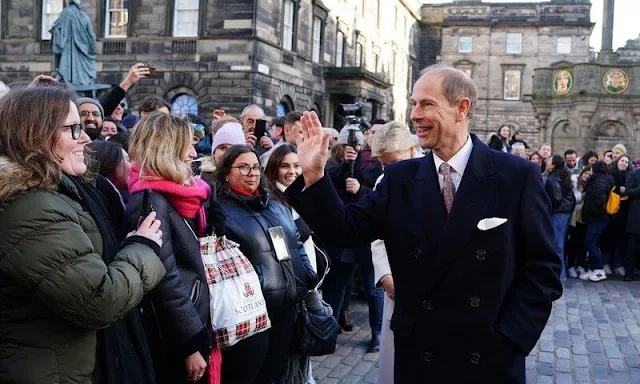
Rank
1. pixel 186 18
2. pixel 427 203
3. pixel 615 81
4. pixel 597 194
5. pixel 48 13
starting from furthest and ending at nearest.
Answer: pixel 48 13
pixel 615 81
pixel 186 18
pixel 597 194
pixel 427 203

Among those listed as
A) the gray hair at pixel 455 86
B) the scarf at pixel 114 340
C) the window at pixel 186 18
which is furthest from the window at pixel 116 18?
the gray hair at pixel 455 86

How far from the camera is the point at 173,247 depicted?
11.6 ft

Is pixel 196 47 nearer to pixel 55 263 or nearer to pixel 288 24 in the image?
pixel 288 24

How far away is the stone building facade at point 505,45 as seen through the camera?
53156 millimetres

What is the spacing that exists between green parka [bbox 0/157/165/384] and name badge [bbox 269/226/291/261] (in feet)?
5.97

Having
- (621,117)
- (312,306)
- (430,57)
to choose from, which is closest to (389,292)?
(312,306)

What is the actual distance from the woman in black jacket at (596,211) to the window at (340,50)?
2274 cm

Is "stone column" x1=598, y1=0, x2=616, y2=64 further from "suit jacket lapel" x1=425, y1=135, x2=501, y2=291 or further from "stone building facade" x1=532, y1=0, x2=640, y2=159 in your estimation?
"suit jacket lapel" x1=425, y1=135, x2=501, y2=291

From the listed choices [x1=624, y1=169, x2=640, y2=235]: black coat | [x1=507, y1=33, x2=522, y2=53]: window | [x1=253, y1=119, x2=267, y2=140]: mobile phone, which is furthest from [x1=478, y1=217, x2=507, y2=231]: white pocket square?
[x1=507, y1=33, x2=522, y2=53]: window

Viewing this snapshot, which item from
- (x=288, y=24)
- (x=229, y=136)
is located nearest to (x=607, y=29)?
(x=288, y=24)

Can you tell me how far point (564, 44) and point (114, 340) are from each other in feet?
183

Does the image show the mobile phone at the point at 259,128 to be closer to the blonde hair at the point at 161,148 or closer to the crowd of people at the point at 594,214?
the blonde hair at the point at 161,148

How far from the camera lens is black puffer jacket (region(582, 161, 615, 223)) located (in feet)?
37.7

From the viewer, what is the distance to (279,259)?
4.35 metres
